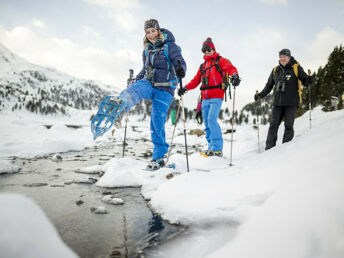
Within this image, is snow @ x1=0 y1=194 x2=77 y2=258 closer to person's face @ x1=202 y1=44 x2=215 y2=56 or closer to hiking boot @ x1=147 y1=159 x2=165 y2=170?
hiking boot @ x1=147 y1=159 x2=165 y2=170

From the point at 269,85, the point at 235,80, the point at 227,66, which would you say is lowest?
the point at 235,80

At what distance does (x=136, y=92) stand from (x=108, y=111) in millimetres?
686

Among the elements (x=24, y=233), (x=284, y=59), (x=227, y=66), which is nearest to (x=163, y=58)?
(x=227, y=66)

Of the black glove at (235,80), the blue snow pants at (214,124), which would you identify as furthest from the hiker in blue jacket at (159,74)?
the blue snow pants at (214,124)

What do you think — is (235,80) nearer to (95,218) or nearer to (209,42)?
(209,42)

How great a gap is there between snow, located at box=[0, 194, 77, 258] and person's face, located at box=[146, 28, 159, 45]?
3.61m

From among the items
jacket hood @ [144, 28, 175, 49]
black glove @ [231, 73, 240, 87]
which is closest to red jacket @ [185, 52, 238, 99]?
black glove @ [231, 73, 240, 87]

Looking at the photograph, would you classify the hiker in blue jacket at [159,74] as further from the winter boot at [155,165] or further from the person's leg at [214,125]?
the person's leg at [214,125]

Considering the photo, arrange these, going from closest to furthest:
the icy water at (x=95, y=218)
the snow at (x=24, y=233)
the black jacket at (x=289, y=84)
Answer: the snow at (x=24, y=233) → the icy water at (x=95, y=218) → the black jacket at (x=289, y=84)

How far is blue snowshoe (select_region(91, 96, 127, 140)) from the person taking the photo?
3.13 m

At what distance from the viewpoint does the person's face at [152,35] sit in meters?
3.97

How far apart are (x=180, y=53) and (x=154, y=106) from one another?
1.20 metres

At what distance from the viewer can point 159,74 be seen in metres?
4.05

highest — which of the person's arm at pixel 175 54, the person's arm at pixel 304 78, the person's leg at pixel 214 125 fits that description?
the person's arm at pixel 175 54
